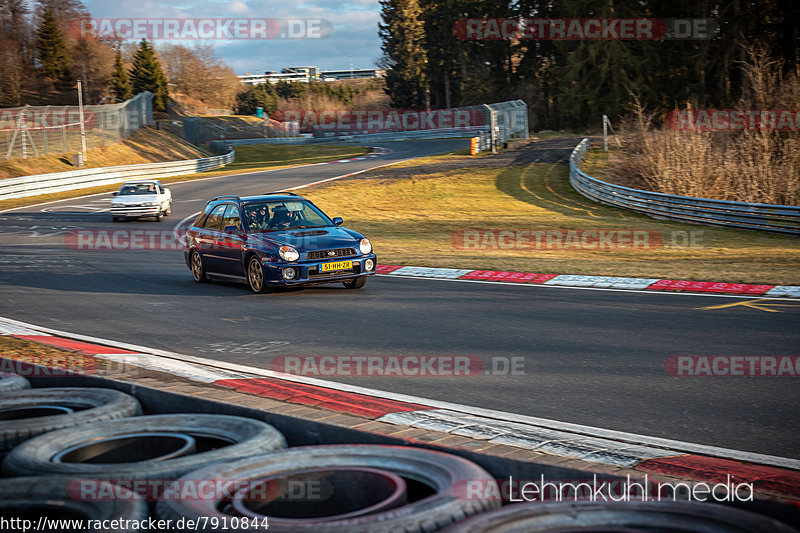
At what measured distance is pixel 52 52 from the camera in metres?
88.6

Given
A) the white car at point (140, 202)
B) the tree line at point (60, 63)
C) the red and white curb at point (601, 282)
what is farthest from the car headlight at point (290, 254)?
the tree line at point (60, 63)

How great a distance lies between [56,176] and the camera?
4169cm

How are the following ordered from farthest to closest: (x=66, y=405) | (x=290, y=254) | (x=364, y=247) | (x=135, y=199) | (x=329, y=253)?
(x=135, y=199) → (x=364, y=247) → (x=329, y=253) → (x=290, y=254) → (x=66, y=405)

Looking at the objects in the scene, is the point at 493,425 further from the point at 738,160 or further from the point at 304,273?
the point at 738,160

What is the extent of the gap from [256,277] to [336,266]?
55.9 inches

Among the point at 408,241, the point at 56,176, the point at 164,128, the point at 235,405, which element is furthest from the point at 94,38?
the point at 235,405

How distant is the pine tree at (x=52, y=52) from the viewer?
87750mm

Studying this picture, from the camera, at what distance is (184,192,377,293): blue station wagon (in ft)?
41.6

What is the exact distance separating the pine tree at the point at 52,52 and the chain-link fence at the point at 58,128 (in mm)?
32716
